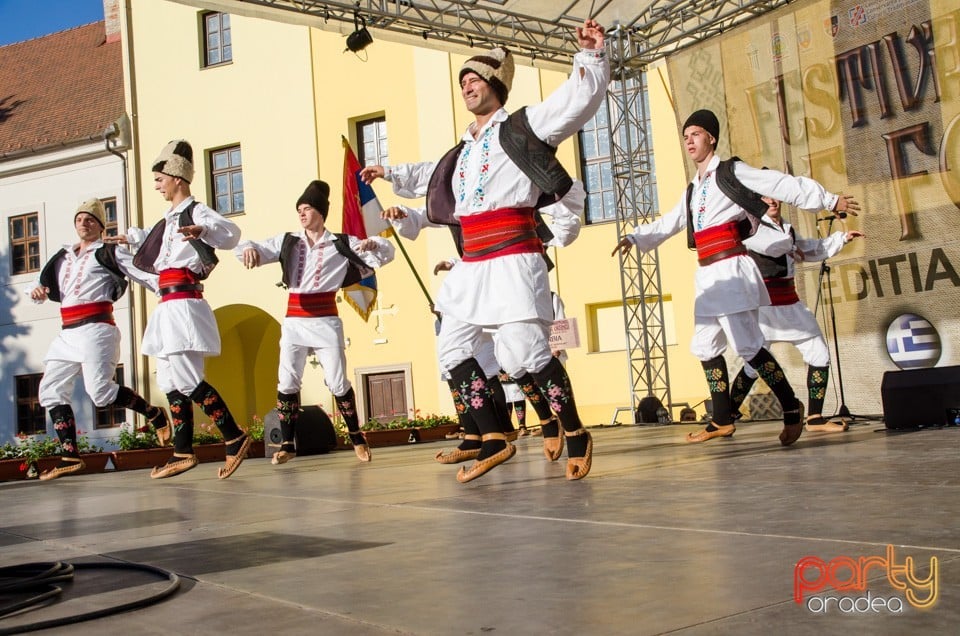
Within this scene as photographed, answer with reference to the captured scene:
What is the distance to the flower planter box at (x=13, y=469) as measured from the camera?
9.71 meters

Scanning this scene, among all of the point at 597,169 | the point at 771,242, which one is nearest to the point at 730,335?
the point at 771,242

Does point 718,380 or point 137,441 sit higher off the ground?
point 718,380

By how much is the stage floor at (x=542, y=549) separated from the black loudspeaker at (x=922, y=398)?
2021mm

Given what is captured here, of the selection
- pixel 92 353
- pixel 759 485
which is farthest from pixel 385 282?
pixel 759 485

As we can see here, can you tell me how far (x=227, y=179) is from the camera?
2045 cm

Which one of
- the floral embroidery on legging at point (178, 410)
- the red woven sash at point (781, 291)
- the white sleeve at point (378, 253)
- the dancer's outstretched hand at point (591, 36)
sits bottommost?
the floral embroidery on legging at point (178, 410)

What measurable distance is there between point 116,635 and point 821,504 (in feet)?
6.71

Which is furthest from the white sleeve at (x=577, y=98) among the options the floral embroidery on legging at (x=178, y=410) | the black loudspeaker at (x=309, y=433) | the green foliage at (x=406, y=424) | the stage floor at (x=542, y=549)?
the green foliage at (x=406, y=424)

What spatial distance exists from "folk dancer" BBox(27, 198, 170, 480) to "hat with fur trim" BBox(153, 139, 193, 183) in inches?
45.8

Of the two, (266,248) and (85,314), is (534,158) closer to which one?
(266,248)

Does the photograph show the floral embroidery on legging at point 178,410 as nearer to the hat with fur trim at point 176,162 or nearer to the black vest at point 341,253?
the black vest at point 341,253

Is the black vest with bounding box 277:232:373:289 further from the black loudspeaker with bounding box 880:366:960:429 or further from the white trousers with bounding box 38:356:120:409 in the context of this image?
the black loudspeaker with bounding box 880:366:960:429

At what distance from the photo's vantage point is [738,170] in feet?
19.3

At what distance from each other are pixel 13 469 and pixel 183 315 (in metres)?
4.15
